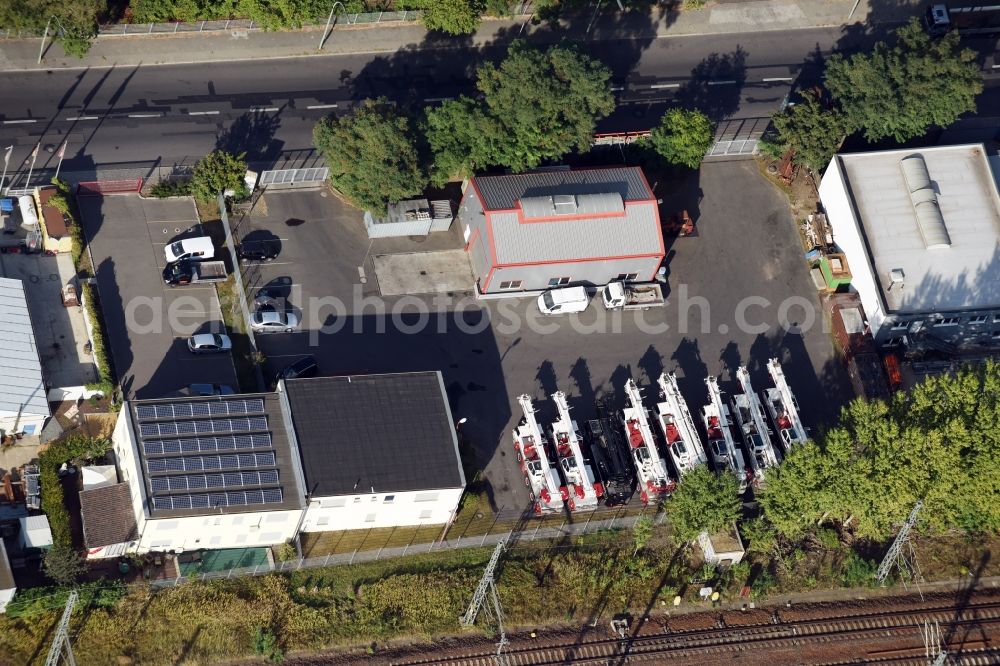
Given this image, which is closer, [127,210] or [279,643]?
[279,643]

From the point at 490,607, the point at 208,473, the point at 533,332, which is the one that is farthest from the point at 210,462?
the point at 533,332

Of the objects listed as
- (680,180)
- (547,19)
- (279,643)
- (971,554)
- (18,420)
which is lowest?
(971,554)

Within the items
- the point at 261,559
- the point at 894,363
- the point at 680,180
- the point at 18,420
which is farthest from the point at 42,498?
the point at 894,363

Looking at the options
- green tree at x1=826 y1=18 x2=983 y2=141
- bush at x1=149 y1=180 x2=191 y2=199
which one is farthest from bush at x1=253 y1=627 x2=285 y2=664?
green tree at x1=826 y1=18 x2=983 y2=141

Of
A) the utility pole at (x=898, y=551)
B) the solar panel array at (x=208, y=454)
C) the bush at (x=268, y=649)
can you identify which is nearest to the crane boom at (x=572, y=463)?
the solar panel array at (x=208, y=454)

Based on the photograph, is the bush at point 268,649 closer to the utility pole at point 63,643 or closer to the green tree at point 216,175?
the utility pole at point 63,643

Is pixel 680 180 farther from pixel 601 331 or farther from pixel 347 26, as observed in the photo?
pixel 347 26
